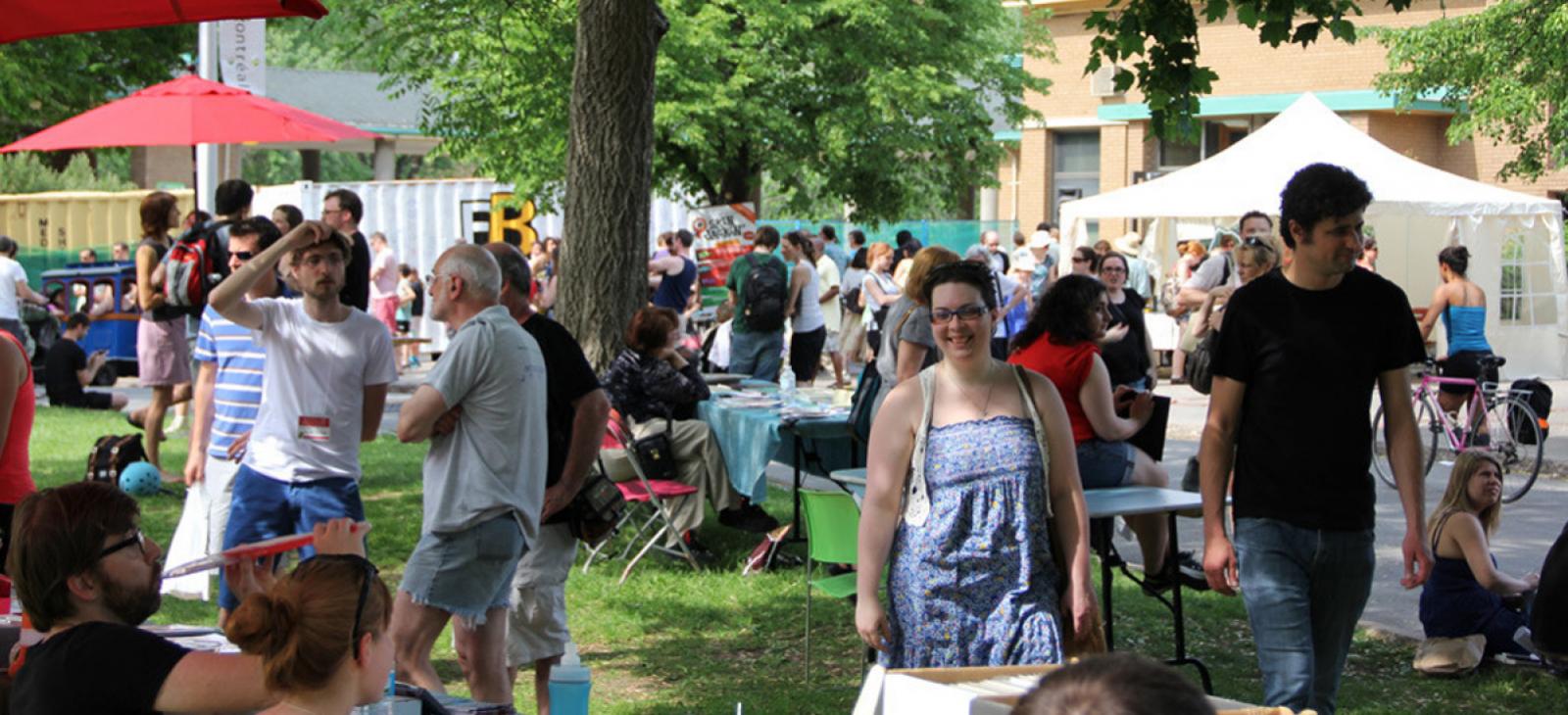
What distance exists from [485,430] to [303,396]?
803mm

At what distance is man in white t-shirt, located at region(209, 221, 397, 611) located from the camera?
603 centimetres

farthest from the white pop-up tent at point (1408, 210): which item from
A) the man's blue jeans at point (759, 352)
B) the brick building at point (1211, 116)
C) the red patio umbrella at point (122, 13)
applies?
the red patio umbrella at point (122, 13)

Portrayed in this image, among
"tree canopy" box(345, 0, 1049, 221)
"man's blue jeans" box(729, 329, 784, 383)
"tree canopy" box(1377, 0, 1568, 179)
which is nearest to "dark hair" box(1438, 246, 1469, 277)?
"tree canopy" box(1377, 0, 1568, 179)

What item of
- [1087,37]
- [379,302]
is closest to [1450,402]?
[379,302]

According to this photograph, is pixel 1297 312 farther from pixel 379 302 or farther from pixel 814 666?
pixel 379 302

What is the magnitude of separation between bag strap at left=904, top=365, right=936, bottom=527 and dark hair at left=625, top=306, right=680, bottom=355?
4952 mm

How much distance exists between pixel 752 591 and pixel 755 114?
17.1 m

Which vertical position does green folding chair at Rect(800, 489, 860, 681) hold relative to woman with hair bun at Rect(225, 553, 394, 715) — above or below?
below

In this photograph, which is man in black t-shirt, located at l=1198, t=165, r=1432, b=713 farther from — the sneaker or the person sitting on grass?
the sneaker

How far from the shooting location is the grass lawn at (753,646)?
7160 mm

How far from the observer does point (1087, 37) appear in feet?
123

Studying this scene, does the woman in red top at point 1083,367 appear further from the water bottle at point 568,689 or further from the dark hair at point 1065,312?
the water bottle at point 568,689

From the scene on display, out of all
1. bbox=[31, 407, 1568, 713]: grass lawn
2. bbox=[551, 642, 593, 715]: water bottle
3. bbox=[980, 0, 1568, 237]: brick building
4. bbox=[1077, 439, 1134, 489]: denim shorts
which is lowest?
bbox=[31, 407, 1568, 713]: grass lawn

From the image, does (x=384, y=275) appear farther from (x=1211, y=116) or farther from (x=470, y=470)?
(x=470, y=470)
